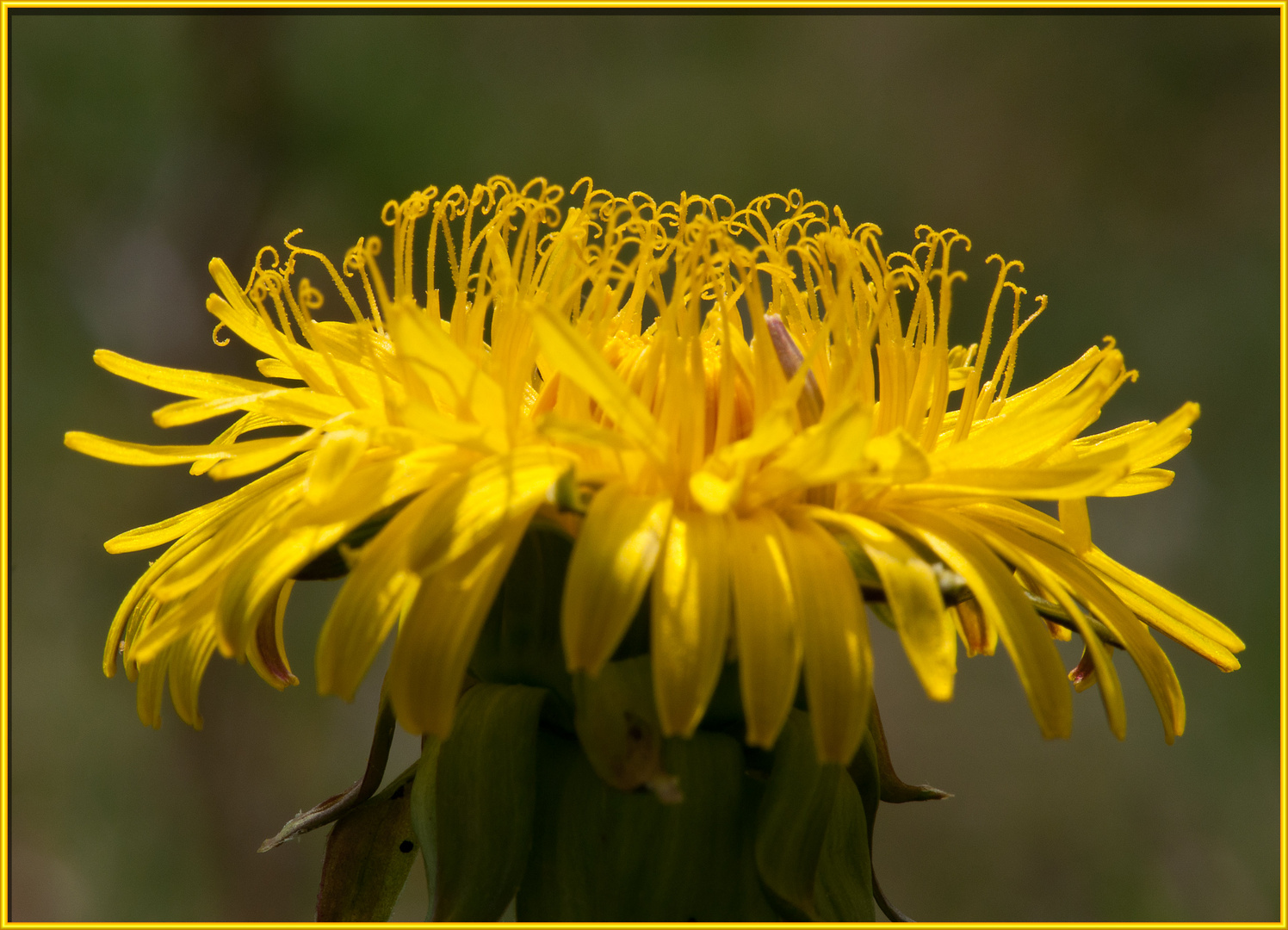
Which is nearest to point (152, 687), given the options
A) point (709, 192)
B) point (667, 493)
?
point (667, 493)

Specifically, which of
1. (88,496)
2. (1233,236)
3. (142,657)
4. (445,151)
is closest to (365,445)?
(142,657)

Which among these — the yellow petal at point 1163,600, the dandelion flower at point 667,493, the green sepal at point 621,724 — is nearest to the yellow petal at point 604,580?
the dandelion flower at point 667,493

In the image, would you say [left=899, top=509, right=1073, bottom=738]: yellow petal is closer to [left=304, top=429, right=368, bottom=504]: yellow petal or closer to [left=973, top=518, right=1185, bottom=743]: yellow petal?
[left=973, top=518, right=1185, bottom=743]: yellow petal

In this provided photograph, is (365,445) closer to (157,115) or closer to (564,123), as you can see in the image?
(157,115)

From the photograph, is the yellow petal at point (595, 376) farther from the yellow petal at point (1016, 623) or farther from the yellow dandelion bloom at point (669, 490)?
the yellow petal at point (1016, 623)

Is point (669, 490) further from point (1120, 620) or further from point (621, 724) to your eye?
point (1120, 620)
